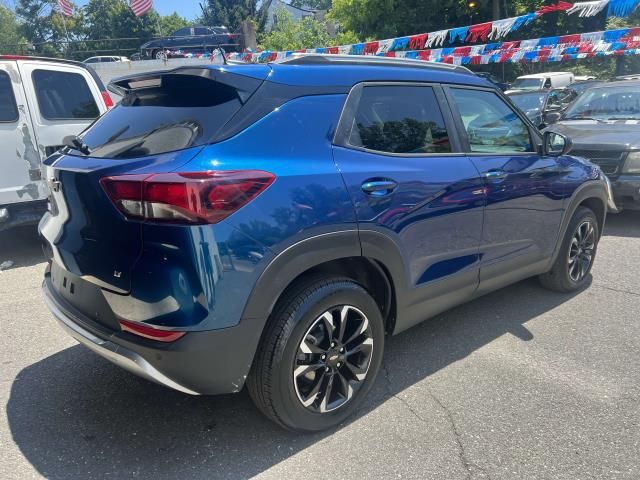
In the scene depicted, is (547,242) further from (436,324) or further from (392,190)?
(392,190)

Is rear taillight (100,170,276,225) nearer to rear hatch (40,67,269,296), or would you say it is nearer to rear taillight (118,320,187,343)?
rear hatch (40,67,269,296)

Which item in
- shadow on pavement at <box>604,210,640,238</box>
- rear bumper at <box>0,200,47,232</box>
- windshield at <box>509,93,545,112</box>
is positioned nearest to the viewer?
rear bumper at <box>0,200,47,232</box>

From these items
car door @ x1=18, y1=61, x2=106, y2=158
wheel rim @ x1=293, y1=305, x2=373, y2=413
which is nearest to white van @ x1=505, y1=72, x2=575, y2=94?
car door @ x1=18, y1=61, x2=106, y2=158

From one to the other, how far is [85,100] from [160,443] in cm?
476

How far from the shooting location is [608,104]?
303 inches

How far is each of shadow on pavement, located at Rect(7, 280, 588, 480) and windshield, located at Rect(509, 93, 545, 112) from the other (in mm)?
9505

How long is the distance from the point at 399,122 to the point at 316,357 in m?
1.42

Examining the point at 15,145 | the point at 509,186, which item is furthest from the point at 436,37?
the point at 509,186

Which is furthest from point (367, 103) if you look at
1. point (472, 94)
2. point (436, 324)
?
point (436, 324)

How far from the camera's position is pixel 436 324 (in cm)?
396

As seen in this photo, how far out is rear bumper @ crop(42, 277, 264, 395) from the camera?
7.13ft

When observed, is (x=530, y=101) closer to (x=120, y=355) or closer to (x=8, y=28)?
(x=120, y=355)

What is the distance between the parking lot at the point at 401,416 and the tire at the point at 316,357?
167 mm

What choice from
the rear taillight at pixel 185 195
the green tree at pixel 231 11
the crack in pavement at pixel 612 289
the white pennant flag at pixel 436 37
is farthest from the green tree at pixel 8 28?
the rear taillight at pixel 185 195
